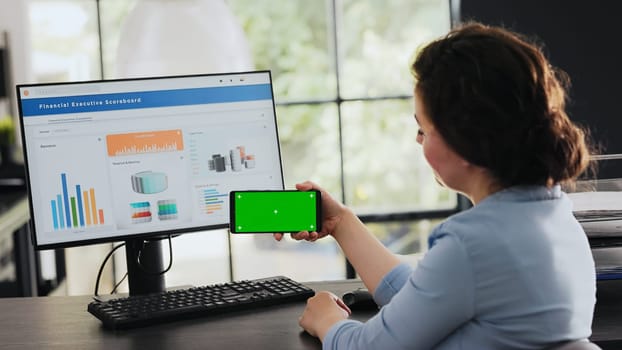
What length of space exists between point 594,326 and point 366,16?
322 cm

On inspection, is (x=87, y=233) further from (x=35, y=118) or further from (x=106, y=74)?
(x=106, y=74)

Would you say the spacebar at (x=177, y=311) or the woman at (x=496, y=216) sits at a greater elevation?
the woman at (x=496, y=216)

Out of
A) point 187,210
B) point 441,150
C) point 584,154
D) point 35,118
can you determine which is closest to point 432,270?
point 441,150

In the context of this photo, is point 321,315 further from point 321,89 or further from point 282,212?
point 321,89

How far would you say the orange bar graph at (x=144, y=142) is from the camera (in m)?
1.77

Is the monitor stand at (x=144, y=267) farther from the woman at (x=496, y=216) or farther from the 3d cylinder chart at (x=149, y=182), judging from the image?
the woman at (x=496, y=216)

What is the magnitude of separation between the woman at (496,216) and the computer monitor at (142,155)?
637 mm

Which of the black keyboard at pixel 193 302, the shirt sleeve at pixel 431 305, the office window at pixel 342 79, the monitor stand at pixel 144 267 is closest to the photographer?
the shirt sleeve at pixel 431 305

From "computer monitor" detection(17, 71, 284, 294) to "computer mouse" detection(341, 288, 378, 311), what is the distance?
323 millimetres

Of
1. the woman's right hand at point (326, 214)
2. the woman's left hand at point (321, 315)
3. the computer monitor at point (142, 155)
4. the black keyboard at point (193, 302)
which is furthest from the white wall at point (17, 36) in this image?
the woman's left hand at point (321, 315)

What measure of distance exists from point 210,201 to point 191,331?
34cm

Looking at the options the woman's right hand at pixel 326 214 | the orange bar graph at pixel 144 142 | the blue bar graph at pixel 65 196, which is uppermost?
the orange bar graph at pixel 144 142

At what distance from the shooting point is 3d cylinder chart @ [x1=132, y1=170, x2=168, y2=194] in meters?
1.79

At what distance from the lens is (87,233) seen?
1.75 metres
